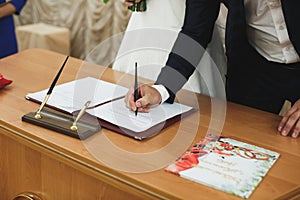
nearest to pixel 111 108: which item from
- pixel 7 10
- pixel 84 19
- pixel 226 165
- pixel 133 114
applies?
pixel 133 114

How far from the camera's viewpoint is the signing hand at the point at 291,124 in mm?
1365

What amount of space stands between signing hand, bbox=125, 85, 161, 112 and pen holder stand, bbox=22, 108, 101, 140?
0.40 ft

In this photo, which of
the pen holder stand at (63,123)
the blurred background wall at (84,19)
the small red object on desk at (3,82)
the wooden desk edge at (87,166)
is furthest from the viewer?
the blurred background wall at (84,19)

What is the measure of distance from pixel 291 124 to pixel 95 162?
1.81ft

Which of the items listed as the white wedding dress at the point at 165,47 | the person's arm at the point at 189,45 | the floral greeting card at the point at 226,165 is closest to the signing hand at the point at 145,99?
the person's arm at the point at 189,45

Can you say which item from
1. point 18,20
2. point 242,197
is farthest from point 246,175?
point 18,20

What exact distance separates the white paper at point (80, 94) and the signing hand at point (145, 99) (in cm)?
11

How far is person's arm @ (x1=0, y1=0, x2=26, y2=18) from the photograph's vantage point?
2387mm

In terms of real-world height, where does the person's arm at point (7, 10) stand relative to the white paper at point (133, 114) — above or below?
above

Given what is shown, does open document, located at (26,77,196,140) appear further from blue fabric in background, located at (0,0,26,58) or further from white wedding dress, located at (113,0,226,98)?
blue fabric in background, located at (0,0,26,58)

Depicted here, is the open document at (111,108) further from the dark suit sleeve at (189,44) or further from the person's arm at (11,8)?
the person's arm at (11,8)

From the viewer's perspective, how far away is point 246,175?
3.74 feet

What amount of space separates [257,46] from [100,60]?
2.25 metres

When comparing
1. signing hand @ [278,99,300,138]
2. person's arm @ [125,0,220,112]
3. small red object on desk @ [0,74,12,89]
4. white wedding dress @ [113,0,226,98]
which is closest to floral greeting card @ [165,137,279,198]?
signing hand @ [278,99,300,138]
